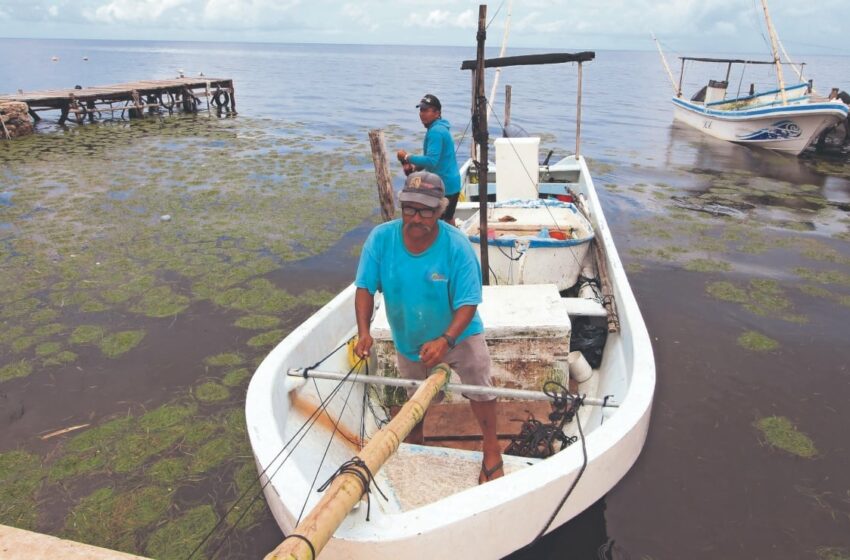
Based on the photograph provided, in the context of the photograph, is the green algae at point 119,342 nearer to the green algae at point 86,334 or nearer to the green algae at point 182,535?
the green algae at point 86,334

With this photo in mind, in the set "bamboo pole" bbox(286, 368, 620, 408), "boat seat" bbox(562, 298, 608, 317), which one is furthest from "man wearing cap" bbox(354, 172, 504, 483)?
"boat seat" bbox(562, 298, 608, 317)

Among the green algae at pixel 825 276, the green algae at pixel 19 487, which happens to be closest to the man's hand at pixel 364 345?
the green algae at pixel 19 487

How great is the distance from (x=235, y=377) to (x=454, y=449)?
323 cm

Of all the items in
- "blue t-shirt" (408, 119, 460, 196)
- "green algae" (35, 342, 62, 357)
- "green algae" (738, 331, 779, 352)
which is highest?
"blue t-shirt" (408, 119, 460, 196)

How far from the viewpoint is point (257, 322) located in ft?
24.2

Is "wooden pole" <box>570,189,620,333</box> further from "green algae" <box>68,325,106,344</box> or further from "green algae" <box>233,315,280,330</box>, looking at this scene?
"green algae" <box>68,325,106,344</box>

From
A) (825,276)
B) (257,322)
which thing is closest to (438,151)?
(257,322)

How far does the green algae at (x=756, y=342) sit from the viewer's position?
22.1 ft

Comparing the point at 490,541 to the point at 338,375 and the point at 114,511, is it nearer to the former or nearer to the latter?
the point at 338,375

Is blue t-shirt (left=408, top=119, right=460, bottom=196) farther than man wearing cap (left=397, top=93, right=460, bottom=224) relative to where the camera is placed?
Yes

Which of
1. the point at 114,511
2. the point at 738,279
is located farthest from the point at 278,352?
the point at 738,279

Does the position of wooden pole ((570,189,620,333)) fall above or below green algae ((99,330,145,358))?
above

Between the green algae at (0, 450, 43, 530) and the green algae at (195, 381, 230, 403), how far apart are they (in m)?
1.49

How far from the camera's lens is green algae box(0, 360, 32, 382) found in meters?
6.00
